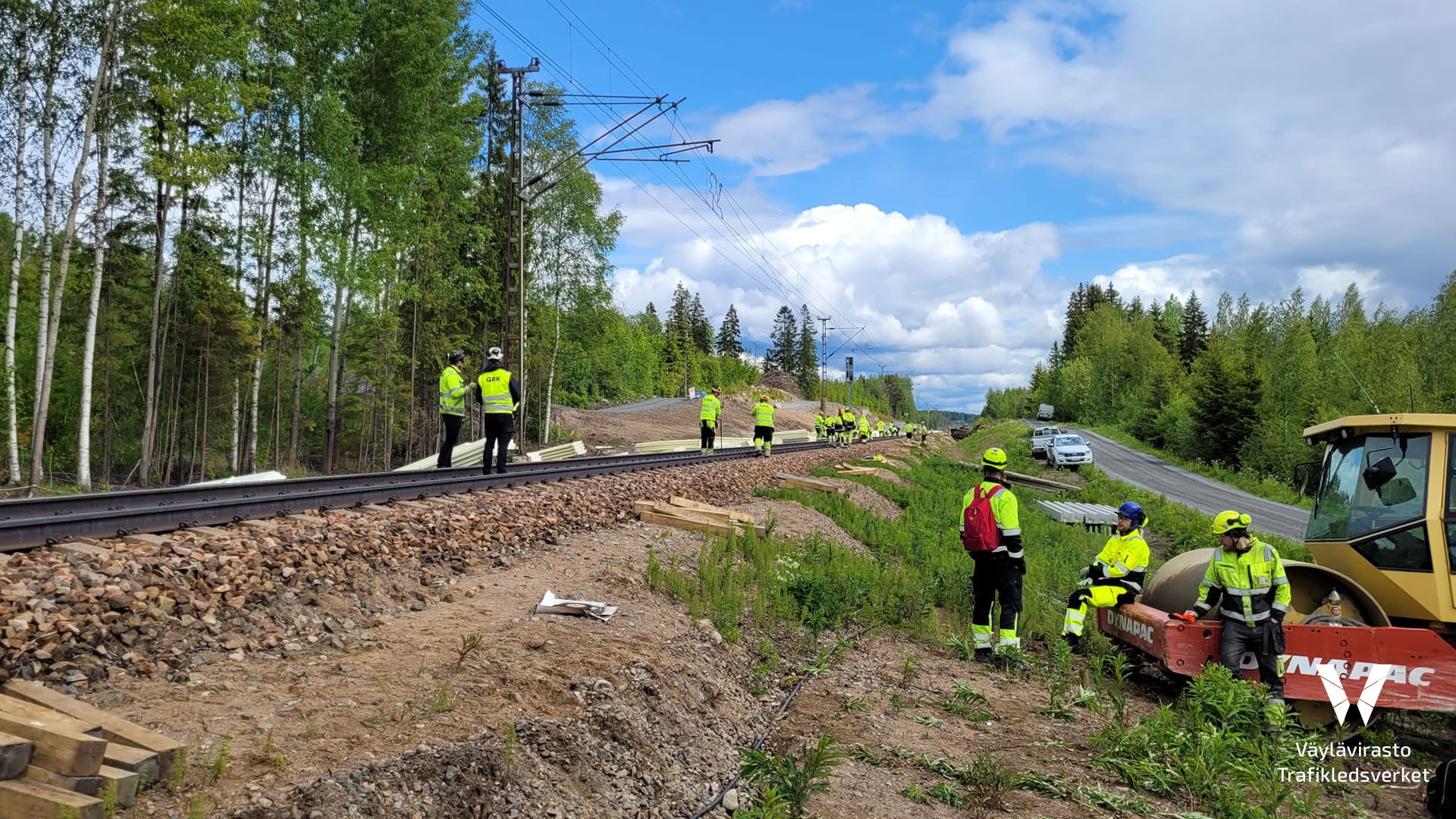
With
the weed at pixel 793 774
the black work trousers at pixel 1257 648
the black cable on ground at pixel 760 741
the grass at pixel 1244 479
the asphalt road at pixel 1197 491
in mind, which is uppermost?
the black work trousers at pixel 1257 648

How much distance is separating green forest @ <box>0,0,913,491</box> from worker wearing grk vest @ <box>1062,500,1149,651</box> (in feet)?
56.1

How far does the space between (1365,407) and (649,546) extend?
4845 centimetres

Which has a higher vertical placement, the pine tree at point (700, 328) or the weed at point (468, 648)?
the pine tree at point (700, 328)

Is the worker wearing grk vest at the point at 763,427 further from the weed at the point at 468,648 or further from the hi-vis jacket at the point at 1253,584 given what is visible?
the weed at the point at 468,648

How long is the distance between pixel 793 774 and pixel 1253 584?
176 inches

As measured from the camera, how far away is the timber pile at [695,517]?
10.8m

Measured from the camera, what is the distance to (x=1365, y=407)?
4266 cm

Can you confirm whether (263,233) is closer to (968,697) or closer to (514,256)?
(514,256)

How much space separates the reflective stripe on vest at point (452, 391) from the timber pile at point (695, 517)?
10.8 ft

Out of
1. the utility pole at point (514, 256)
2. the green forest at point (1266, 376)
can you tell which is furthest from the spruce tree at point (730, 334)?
the utility pole at point (514, 256)

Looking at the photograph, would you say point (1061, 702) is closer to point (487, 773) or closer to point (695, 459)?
point (487, 773)

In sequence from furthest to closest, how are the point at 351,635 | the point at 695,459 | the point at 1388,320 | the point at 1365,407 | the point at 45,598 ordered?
the point at 1388,320 < the point at 1365,407 < the point at 695,459 < the point at 351,635 < the point at 45,598

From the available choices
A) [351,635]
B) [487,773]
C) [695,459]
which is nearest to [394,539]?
[351,635]

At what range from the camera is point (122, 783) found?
9.50 ft
